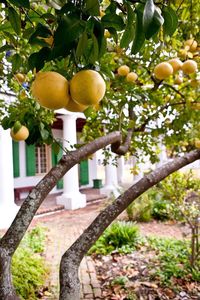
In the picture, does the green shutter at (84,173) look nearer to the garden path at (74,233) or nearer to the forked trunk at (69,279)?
the garden path at (74,233)

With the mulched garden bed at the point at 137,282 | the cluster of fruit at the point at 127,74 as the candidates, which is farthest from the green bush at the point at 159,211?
the cluster of fruit at the point at 127,74

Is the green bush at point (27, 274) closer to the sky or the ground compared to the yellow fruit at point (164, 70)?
closer to the ground

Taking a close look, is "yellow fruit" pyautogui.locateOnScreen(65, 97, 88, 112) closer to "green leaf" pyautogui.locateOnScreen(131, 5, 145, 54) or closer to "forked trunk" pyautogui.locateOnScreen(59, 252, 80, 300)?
"green leaf" pyautogui.locateOnScreen(131, 5, 145, 54)

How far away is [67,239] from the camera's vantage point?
6.94 m

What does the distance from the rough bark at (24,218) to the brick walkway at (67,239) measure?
255 cm

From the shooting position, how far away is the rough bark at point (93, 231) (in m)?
1.83

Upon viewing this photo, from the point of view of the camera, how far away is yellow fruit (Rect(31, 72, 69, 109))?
40.1 inches

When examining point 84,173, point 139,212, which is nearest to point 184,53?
point 139,212

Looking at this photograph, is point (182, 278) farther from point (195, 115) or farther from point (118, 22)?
point (118, 22)

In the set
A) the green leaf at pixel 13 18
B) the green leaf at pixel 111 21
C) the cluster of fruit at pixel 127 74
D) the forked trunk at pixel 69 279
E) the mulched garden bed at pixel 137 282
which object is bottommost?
the mulched garden bed at pixel 137 282

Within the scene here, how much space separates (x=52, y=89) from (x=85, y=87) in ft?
0.36

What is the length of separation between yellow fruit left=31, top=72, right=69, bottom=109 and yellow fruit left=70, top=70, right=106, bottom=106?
30mm

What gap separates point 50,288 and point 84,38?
4026mm

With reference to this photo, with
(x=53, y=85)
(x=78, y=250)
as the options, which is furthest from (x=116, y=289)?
(x=53, y=85)
